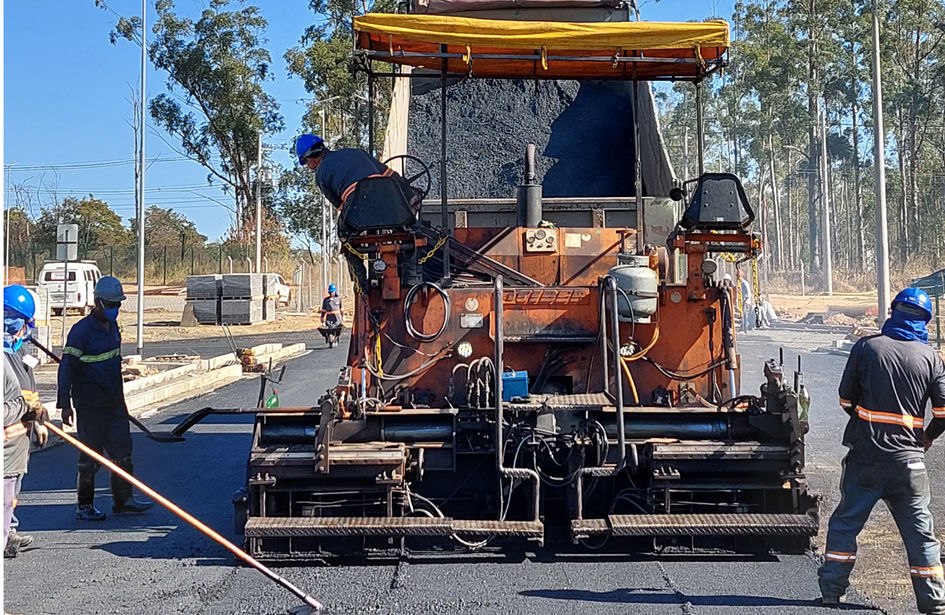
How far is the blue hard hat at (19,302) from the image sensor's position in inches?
213

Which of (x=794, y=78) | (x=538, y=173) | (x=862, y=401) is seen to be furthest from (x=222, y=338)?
(x=794, y=78)

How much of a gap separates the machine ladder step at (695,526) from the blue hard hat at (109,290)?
12.0 ft

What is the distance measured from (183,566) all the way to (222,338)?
2208cm

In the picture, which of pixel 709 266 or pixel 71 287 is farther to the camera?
pixel 71 287

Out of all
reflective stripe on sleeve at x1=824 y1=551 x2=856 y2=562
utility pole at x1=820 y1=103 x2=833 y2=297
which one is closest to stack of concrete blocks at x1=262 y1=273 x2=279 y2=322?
utility pole at x1=820 y1=103 x2=833 y2=297

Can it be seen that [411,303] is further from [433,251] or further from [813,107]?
[813,107]

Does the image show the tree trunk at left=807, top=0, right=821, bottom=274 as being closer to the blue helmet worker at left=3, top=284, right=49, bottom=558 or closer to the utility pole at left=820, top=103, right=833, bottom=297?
the utility pole at left=820, top=103, right=833, bottom=297

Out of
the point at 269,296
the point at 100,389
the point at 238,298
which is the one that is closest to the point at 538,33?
the point at 100,389

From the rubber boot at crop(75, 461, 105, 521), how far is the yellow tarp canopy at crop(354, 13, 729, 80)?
327cm

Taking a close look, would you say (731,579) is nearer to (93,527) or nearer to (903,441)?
(903,441)

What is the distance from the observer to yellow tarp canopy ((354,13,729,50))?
590 centimetres

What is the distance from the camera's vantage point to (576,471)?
516 centimetres

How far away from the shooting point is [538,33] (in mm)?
5941

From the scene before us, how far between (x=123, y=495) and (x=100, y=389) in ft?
2.44
